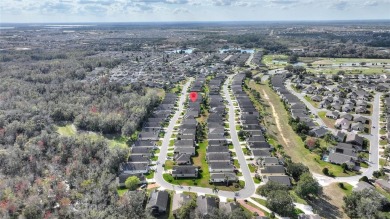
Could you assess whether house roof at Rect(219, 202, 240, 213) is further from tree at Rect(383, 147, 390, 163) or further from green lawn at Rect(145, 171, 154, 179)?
tree at Rect(383, 147, 390, 163)

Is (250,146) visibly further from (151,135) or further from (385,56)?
(385,56)

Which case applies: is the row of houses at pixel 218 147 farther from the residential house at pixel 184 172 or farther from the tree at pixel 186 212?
the tree at pixel 186 212

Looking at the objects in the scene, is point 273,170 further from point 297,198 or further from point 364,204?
point 364,204

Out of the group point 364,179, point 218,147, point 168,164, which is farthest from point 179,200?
point 364,179

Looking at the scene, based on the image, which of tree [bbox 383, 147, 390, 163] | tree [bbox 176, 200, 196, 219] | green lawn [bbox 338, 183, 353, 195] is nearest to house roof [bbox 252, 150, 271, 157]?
green lawn [bbox 338, 183, 353, 195]

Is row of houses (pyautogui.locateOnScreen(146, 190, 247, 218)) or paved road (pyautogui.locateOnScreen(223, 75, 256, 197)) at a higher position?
row of houses (pyautogui.locateOnScreen(146, 190, 247, 218))

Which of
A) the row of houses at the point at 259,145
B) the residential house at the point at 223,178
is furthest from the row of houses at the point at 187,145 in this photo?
the row of houses at the point at 259,145
